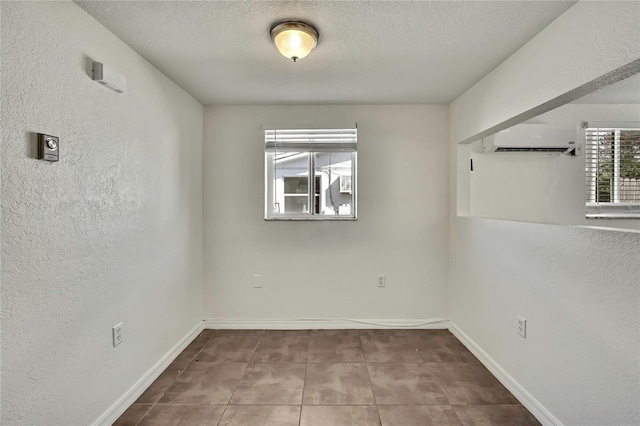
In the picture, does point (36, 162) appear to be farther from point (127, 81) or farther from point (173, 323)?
point (173, 323)

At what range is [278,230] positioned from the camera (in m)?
2.99

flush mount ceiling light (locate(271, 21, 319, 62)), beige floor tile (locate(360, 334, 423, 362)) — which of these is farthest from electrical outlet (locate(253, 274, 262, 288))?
flush mount ceiling light (locate(271, 21, 319, 62))

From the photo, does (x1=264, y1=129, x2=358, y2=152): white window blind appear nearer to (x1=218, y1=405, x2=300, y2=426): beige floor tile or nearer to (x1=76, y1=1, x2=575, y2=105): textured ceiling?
(x1=76, y1=1, x2=575, y2=105): textured ceiling

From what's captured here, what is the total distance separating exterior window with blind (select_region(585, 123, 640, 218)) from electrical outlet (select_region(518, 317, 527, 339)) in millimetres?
1264

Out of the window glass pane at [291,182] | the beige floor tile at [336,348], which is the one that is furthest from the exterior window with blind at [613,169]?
the window glass pane at [291,182]

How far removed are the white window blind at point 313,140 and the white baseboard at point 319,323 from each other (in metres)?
1.78

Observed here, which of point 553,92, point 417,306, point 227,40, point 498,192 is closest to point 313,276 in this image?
point 417,306

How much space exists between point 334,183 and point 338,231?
1.68 feet

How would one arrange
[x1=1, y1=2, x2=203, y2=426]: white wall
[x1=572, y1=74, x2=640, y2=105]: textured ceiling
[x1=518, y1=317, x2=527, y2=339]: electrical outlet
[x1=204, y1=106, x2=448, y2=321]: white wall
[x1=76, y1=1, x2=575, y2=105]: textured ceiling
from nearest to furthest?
[x1=1, y1=2, x2=203, y2=426]: white wall → [x1=76, y1=1, x2=575, y2=105]: textured ceiling → [x1=518, y1=317, x2=527, y2=339]: electrical outlet → [x1=572, y1=74, x2=640, y2=105]: textured ceiling → [x1=204, y1=106, x2=448, y2=321]: white wall

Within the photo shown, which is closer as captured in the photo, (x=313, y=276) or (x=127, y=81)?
(x=127, y=81)

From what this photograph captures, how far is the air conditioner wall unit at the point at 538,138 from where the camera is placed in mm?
2400

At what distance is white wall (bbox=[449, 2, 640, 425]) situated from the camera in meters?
1.24

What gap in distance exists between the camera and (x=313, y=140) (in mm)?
2955

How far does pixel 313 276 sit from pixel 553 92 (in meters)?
2.37
